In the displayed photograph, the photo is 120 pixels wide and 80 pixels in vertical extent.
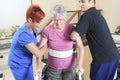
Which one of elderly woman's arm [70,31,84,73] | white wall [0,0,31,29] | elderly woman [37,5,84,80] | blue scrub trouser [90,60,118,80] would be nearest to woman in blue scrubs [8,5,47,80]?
elderly woman [37,5,84,80]

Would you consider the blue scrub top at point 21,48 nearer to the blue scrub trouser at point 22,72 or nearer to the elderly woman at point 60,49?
the blue scrub trouser at point 22,72

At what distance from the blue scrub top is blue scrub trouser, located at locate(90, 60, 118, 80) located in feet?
2.09

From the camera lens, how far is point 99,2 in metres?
4.68

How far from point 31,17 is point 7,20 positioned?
2.79 m

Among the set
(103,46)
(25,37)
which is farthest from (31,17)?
(103,46)

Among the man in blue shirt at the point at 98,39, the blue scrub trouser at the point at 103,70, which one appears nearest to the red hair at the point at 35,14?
the man in blue shirt at the point at 98,39

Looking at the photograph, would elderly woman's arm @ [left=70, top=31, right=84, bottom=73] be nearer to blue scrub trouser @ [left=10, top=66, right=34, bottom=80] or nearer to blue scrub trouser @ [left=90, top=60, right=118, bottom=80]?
blue scrub trouser @ [left=90, top=60, right=118, bottom=80]

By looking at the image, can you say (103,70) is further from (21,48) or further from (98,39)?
(21,48)

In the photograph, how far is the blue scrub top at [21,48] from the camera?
1.86 meters

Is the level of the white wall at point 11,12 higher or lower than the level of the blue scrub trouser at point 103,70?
higher

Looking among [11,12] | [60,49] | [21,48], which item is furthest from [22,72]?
[11,12]

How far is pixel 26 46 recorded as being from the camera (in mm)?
1856

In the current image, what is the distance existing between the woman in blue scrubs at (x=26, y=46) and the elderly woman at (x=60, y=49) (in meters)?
0.11

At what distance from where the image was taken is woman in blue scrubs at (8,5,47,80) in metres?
1.80
